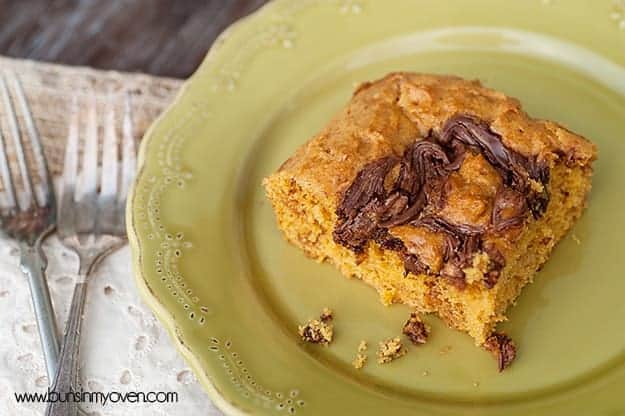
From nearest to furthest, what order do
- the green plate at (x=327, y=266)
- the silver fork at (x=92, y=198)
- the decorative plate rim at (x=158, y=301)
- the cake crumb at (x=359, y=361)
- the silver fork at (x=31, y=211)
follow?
the decorative plate rim at (x=158, y=301)
the green plate at (x=327, y=266)
the cake crumb at (x=359, y=361)
the silver fork at (x=31, y=211)
the silver fork at (x=92, y=198)

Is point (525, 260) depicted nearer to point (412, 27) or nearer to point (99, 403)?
point (412, 27)

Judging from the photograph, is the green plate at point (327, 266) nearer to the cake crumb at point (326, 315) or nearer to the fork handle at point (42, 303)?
the cake crumb at point (326, 315)

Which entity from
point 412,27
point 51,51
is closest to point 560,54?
point 412,27

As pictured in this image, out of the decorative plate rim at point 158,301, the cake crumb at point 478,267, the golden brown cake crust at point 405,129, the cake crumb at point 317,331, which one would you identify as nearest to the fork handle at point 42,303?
the decorative plate rim at point 158,301

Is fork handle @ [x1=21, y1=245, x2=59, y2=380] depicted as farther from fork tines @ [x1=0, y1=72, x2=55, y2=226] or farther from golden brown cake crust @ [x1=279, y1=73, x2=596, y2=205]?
golden brown cake crust @ [x1=279, y1=73, x2=596, y2=205]

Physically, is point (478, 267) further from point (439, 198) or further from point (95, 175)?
point (95, 175)
